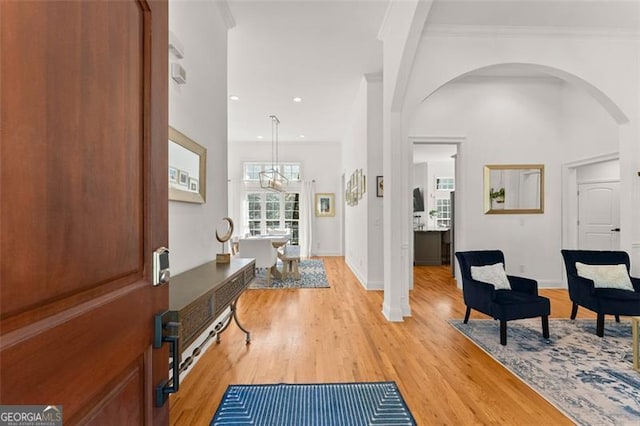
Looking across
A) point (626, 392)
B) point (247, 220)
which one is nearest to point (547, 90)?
point (626, 392)

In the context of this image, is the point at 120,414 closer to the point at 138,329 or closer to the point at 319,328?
the point at 138,329

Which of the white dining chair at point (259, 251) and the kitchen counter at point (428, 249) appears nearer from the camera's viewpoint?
the white dining chair at point (259, 251)

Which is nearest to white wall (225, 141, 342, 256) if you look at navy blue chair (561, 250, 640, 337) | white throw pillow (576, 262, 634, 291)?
navy blue chair (561, 250, 640, 337)

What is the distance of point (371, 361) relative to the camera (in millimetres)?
2562

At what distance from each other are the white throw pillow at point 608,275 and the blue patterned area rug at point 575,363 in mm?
459

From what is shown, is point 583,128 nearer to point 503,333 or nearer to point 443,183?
point 503,333

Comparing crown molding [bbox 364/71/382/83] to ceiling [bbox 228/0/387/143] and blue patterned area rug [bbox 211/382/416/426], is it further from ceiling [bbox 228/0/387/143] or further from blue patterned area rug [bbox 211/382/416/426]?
blue patterned area rug [bbox 211/382/416/426]

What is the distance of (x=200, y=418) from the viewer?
73.7 inches

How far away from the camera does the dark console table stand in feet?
4.57

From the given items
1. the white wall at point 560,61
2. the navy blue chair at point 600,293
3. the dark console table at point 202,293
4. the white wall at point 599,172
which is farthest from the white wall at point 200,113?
the white wall at point 599,172

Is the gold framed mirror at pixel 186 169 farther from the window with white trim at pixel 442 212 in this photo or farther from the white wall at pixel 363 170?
the window with white trim at pixel 442 212

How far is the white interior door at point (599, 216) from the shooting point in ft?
16.5

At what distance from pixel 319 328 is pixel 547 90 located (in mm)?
5119

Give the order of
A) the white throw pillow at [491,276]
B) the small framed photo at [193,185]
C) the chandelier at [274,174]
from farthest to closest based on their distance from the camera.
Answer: the chandelier at [274,174], the white throw pillow at [491,276], the small framed photo at [193,185]
